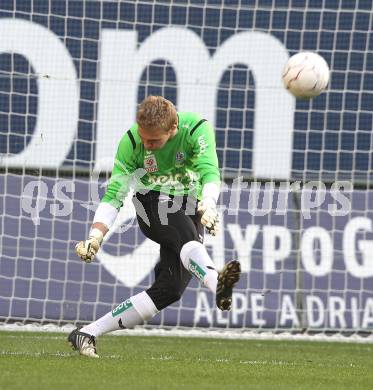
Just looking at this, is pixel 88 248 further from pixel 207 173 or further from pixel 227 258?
pixel 227 258

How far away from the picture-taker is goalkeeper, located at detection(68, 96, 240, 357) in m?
6.53

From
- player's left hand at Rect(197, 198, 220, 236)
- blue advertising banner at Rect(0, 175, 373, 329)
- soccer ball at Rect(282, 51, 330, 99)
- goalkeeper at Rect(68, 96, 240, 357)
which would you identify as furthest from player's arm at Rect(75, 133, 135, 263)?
blue advertising banner at Rect(0, 175, 373, 329)

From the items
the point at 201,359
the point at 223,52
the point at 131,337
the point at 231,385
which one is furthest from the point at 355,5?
the point at 231,385

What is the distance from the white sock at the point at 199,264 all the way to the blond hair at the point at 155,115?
0.77 meters

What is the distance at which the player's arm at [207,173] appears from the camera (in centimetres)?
607

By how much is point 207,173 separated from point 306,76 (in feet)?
6.48

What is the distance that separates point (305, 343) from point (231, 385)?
188 inches

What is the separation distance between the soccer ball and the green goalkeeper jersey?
1.49 metres

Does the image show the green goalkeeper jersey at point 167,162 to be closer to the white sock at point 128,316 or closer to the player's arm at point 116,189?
the player's arm at point 116,189

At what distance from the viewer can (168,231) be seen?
6.74 m

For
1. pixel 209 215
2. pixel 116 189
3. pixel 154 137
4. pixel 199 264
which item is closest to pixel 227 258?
pixel 116 189

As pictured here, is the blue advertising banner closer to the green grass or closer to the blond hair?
the green grass

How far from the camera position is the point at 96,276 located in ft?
35.8

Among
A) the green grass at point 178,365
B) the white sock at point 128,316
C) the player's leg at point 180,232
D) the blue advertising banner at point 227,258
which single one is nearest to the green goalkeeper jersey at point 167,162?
the player's leg at point 180,232
